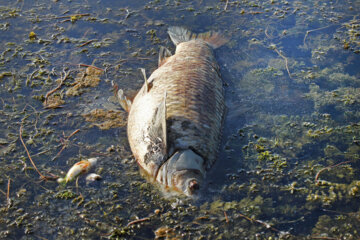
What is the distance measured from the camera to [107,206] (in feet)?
12.8

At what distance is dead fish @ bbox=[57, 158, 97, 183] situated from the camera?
4.14m

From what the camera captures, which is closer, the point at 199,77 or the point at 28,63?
the point at 199,77

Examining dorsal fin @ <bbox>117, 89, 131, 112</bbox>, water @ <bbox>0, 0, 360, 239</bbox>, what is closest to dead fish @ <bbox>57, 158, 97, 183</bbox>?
water @ <bbox>0, 0, 360, 239</bbox>

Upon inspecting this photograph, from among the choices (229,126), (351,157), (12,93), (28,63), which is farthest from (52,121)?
(351,157)

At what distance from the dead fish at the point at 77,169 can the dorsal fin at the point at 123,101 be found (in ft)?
3.19

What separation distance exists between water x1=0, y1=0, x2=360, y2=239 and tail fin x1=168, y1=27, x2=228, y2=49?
14 cm

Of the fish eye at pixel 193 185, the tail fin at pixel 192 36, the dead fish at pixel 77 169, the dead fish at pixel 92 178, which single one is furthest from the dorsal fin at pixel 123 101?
the fish eye at pixel 193 185

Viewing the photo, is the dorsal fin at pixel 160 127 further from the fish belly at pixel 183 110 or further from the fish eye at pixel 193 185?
the fish eye at pixel 193 185

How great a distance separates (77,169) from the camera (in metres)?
4.18

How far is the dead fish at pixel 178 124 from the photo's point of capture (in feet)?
13.0

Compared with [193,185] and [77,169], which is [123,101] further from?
[193,185]

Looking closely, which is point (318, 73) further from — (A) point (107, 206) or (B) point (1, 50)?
(B) point (1, 50)

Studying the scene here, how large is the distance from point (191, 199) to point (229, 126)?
4.20ft

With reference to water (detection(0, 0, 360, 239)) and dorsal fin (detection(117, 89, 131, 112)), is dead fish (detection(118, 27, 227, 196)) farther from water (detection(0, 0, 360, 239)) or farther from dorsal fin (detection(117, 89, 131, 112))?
water (detection(0, 0, 360, 239))
